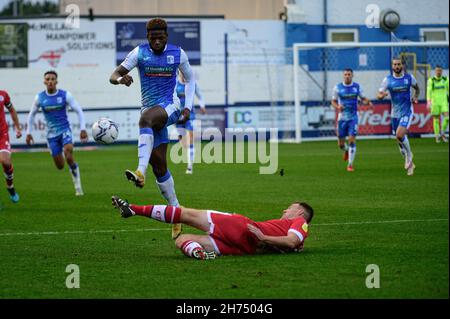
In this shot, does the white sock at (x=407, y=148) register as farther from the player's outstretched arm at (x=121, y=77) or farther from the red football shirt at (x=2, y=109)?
the player's outstretched arm at (x=121, y=77)


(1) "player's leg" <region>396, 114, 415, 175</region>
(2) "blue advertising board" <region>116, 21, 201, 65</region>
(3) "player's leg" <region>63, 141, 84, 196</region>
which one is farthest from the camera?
(2) "blue advertising board" <region>116, 21, 201, 65</region>

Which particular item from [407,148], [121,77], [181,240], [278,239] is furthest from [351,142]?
[278,239]

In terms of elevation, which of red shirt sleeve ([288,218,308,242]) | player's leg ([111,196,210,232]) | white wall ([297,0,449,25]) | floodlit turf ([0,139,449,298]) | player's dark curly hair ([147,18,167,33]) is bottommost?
floodlit turf ([0,139,449,298])

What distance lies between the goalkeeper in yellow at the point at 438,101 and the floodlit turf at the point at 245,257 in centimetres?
1194

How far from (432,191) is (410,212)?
378cm

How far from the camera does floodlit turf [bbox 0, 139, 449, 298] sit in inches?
352

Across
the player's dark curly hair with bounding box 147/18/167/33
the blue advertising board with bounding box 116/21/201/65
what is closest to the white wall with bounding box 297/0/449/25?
the blue advertising board with bounding box 116/21/201/65

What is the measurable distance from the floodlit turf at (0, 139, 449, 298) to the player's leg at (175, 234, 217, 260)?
0.14 metres

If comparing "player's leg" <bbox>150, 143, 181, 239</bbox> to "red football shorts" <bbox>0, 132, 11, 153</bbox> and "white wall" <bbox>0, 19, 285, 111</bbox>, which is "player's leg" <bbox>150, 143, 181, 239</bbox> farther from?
"white wall" <bbox>0, 19, 285, 111</bbox>

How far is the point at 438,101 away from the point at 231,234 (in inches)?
1114

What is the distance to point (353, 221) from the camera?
14508 mm

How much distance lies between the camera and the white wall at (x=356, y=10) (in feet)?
156

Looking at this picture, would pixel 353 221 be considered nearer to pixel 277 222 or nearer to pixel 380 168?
pixel 277 222

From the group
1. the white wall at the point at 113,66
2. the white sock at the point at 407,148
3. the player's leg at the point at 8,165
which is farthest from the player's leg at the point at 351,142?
the white wall at the point at 113,66
